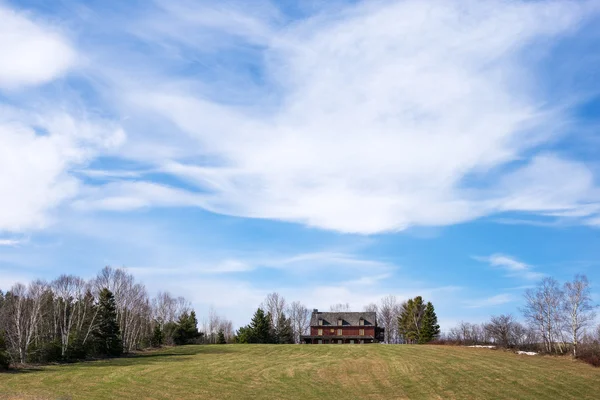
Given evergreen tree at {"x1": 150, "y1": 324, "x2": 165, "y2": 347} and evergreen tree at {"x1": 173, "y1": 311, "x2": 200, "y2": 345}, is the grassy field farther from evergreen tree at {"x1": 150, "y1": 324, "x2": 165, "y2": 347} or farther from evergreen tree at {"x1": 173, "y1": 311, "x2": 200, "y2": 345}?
evergreen tree at {"x1": 173, "y1": 311, "x2": 200, "y2": 345}

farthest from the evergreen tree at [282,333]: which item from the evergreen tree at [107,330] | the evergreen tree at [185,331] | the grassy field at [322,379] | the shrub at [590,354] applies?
the shrub at [590,354]

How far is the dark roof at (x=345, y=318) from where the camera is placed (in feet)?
344

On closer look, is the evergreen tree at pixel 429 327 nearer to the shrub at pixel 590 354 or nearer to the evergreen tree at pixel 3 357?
Result: the shrub at pixel 590 354

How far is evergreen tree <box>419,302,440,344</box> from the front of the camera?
9019 cm

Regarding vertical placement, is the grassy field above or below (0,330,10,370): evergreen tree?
below

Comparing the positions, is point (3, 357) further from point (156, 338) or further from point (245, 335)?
point (245, 335)

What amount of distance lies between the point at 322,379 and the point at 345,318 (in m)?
65.0

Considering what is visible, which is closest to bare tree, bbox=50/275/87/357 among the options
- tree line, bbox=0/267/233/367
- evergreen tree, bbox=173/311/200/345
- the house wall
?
tree line, bbox=0/267/233/367

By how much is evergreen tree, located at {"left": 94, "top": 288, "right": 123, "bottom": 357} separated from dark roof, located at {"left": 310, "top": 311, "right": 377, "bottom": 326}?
4842 cm

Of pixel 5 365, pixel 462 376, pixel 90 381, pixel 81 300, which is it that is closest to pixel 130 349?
pixel 81 300

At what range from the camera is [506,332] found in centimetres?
6525

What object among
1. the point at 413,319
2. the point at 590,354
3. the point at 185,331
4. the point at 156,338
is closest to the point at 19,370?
the point at 156,338

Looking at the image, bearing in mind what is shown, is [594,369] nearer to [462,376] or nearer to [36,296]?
[462,376]

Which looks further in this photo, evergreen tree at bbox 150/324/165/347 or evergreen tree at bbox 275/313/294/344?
evergreen tree at bbox 275/313/294/344
